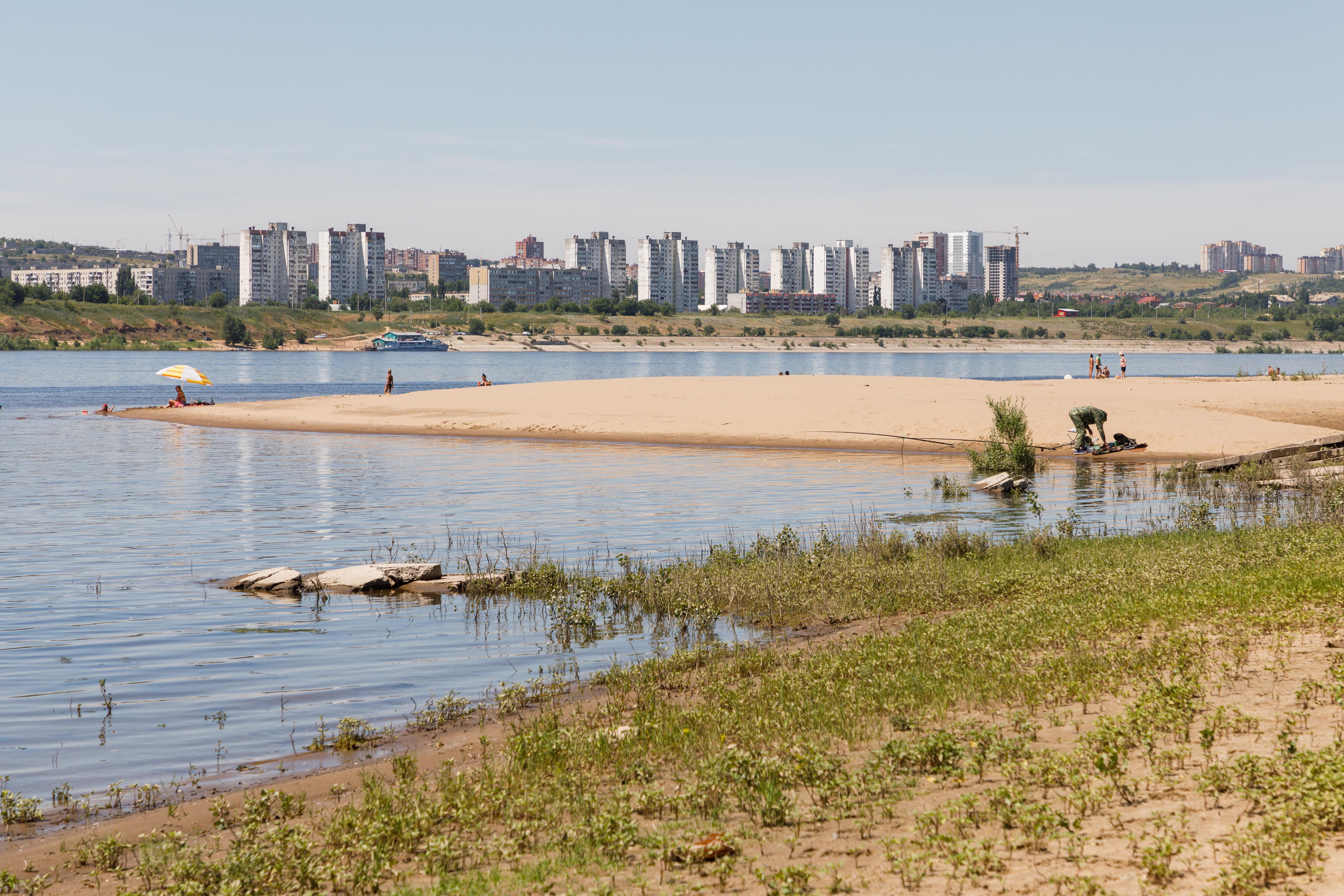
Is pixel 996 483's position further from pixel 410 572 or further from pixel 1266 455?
pixel 410 572

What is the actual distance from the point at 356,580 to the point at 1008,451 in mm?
21278

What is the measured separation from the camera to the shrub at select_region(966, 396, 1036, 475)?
108 feet

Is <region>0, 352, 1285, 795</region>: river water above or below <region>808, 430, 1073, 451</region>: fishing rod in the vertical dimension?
below

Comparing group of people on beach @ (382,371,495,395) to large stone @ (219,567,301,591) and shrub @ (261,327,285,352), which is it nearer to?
large stone @ (219,567,301,591)

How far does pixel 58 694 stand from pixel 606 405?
43.1 meters

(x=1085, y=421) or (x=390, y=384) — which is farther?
(x=390, y=384)

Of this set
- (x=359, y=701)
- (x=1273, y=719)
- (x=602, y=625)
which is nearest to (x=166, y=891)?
(x=359, y=701)

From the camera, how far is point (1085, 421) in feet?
124

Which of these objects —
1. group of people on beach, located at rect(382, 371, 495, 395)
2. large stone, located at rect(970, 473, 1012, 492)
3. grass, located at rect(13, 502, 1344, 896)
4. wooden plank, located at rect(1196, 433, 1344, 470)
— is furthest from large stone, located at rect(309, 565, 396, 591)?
group of people on beach, located at rect(382, 371, 495, 395)

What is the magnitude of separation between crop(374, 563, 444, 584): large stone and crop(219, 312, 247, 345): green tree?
171m

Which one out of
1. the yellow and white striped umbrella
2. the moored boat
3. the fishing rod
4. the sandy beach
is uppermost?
the moored boat

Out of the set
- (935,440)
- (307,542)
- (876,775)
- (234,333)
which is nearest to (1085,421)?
(935,440)

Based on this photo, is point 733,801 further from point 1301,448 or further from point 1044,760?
point 1301,448

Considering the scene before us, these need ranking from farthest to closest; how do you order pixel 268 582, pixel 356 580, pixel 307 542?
1. pixel 307 542
2. pixel 356 580
3. pixel 268 582
